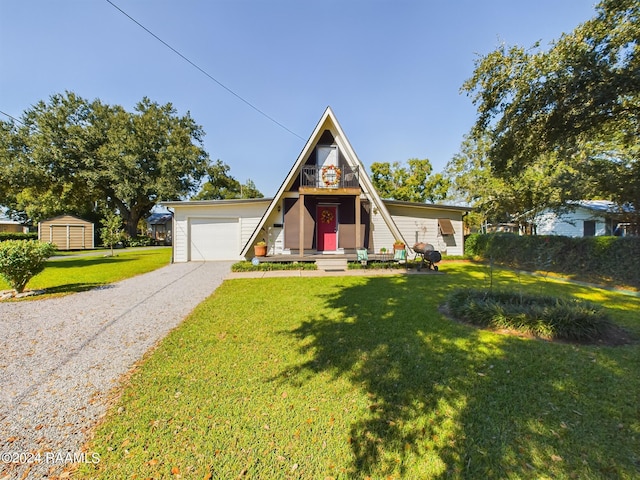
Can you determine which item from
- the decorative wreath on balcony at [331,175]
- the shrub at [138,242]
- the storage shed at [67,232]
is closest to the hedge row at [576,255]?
the decorative wreath on balcony at [331,175]

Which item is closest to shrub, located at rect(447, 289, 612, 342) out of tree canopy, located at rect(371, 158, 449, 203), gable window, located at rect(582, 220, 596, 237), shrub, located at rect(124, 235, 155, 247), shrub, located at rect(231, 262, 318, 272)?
shrub, located at rect(231, 262, 318, 272)

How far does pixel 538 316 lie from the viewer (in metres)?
4.54

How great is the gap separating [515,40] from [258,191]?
2099 inches

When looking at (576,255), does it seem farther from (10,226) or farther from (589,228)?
(10,226)

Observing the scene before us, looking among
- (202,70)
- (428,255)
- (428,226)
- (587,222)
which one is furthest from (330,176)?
(587,222)

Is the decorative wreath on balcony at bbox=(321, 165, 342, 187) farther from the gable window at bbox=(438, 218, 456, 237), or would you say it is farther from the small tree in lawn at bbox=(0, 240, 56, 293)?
the small tree in lawn at bbox=(0, 240, 56, 293)

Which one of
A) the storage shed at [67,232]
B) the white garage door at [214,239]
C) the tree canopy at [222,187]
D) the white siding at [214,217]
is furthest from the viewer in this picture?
the tree canopy at [222,187]

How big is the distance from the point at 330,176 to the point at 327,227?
8.35 ft

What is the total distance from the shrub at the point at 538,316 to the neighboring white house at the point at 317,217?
7030mm

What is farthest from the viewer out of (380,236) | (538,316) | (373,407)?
(380,236)

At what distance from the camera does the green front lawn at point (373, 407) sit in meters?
2.01

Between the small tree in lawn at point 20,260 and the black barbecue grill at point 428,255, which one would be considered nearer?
the small tree in lawn at point 20,260

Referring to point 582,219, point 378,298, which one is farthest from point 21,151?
point 582,219

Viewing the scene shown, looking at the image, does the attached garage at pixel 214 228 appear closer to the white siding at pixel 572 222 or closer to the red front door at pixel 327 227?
the red front door at pixel 327 227
